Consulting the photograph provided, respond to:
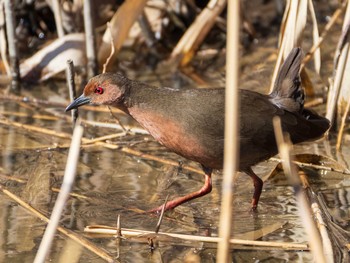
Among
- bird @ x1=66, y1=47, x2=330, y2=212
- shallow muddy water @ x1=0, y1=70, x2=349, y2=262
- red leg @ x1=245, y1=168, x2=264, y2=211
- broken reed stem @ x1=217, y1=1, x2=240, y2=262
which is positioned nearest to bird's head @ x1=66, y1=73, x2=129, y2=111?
bird @ x1=66, y1=47, x2=330, y2=212

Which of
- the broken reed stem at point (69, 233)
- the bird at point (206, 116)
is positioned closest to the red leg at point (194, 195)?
the bird at point (206, 116)

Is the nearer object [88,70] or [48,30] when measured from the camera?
[88,70]

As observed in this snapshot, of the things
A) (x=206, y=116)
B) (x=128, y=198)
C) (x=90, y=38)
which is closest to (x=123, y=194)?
(x=128, y=198)

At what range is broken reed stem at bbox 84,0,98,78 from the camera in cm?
613

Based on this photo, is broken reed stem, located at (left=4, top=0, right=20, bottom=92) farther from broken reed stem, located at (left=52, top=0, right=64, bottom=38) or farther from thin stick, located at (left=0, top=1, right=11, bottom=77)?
broken reed stem, located at (left=52, top=0, right=64, bottom=38)

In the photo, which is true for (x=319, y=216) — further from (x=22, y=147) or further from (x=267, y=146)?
(x=22, y=147)

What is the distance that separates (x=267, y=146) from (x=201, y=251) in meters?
0.74

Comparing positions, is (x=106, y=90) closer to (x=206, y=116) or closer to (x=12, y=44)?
(x=206, y=116)

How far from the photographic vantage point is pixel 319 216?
13.2 feet

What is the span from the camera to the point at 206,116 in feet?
13.6

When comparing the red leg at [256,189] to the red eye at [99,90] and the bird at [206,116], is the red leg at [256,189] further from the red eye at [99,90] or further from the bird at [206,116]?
the red eye at [99,90]

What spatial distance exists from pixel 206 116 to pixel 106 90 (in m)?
0.54

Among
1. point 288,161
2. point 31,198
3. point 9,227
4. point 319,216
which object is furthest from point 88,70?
point 288,161

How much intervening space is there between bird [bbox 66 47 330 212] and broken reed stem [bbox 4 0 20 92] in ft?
6.20
